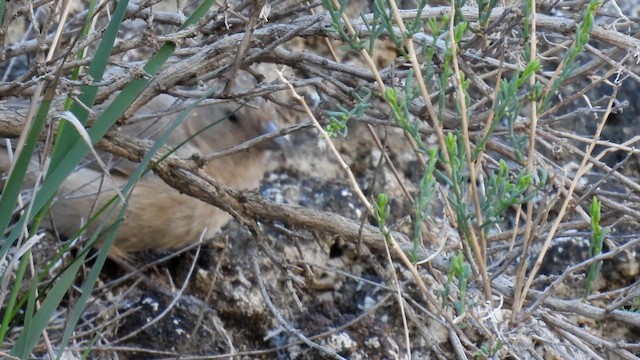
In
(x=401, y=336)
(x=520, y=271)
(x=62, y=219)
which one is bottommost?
(x=401, y=336)

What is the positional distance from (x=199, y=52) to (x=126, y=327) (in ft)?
4.44

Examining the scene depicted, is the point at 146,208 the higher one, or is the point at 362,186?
the point at 146,208

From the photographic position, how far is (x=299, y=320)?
368 cm

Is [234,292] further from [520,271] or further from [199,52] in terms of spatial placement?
[520,271]

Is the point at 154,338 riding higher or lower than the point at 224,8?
lower

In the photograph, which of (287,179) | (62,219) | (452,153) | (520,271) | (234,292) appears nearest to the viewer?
(452,153)

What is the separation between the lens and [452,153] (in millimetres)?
2045

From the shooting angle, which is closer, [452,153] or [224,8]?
[452,153]

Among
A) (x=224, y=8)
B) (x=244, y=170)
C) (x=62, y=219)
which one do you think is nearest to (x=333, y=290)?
(x=244, y=170)

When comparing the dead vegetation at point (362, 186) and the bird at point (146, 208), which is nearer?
Result: the dead vegetation at point (362, 186)

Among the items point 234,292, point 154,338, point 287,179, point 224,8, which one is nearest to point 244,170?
point 287,179

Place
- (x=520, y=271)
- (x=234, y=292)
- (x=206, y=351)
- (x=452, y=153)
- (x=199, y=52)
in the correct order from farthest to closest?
(x=234, y=292) → (x=206, y=351) → (x=199, y=52) → (x=520, y=271) → (x=452, y=153)

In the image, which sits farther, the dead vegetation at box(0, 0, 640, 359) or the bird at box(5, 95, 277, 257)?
the bird at box(5, 95, 277, 257)

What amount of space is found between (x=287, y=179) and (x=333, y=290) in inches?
30.3
